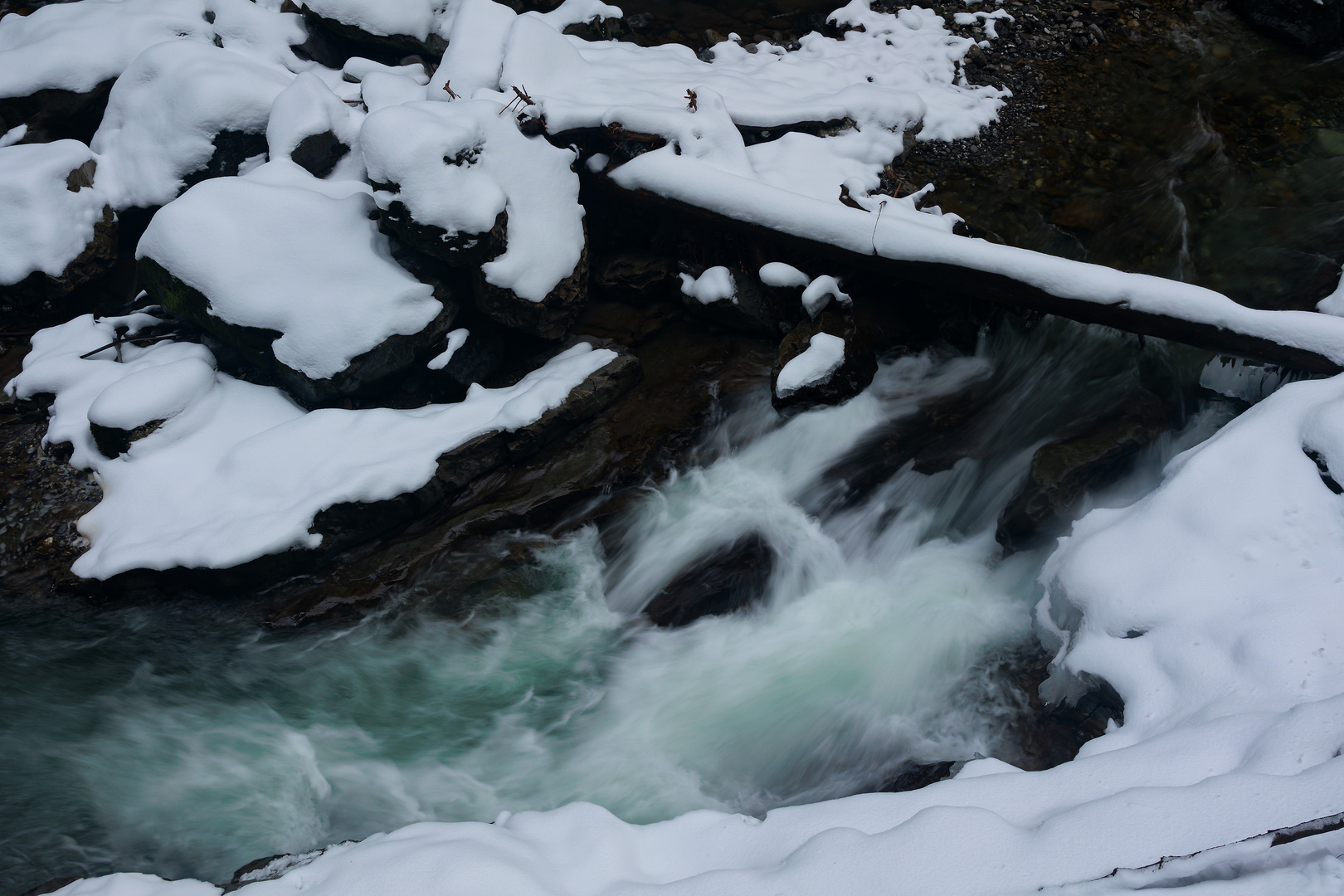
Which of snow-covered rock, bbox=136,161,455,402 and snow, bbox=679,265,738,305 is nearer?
snow-covered rock, bbox=136,161,455,402

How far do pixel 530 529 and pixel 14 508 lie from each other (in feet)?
10.6

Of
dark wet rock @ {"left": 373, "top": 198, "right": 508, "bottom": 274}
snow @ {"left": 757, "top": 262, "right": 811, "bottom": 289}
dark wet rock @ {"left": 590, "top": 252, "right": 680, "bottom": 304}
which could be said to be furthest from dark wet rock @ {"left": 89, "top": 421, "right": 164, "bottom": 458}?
snow @ {"left": 757, "top": 262, "right": 811, "bottom": 289}

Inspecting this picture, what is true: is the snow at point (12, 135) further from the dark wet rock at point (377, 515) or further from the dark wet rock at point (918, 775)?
the dark wet rock at point (918, 775)

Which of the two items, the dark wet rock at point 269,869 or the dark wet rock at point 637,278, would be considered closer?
the dark wet rock at point 269,869

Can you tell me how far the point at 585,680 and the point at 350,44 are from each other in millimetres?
6232

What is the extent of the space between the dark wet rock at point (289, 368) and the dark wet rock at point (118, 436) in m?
0.71

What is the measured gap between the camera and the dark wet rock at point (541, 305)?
4.91 m

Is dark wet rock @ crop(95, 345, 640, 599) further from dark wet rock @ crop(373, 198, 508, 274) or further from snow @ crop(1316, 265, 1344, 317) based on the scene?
snow @ crop(1316, 265, 1344, 317)

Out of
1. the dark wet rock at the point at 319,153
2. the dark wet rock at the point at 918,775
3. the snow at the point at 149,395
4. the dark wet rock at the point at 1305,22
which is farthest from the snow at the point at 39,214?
the dark wet rock at the point at 1305,22

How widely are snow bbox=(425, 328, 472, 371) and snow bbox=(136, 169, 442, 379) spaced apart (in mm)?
212

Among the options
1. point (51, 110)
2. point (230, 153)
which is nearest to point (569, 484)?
point (230, 153)

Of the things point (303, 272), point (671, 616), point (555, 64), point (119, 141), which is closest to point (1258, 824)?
point (671, 616)

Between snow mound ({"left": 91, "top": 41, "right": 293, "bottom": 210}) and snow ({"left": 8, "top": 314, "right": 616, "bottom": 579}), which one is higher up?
snow mound ({"left": 91, "top": 41, "right": 293, "bottom": 210})

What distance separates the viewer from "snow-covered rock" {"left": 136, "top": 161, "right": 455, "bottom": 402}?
464 cm
